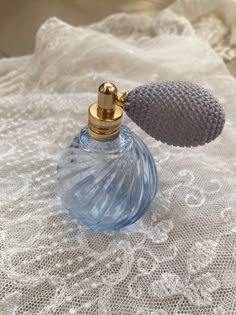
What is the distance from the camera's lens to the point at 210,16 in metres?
0.88

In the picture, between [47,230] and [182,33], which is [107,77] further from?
[47,230]

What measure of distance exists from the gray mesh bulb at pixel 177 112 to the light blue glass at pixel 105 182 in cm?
4

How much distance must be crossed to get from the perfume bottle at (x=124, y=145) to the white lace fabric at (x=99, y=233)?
23mm

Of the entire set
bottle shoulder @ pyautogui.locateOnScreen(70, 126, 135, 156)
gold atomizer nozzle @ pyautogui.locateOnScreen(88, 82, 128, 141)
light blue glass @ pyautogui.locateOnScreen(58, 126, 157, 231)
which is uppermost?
gold atomizer nozzle @ pyautogui.locateOnScreen(88, 82, 128, 141)

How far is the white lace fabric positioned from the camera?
44 centimetres

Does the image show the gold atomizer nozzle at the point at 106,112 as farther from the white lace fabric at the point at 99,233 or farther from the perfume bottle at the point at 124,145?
the white lace fabric at the point at 99,233

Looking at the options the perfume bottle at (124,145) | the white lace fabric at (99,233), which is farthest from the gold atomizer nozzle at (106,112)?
the white lace fabric at (99,233)

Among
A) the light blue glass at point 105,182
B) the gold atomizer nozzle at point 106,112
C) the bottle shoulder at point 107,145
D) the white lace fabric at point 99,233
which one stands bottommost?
the white lace fabric at point 99,233

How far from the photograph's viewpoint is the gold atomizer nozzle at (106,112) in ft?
1.42

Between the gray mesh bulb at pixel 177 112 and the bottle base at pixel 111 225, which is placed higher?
the gray mesh bulb at pixel 177 112

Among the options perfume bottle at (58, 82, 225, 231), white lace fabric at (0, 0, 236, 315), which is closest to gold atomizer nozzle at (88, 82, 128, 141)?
perfume bottle at (58, 82, 225, 231)

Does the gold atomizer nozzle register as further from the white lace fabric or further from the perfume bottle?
the white lace fabric

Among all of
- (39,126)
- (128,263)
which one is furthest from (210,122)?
(39,126)

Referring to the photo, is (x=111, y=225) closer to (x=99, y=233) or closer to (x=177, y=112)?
(x=99, y=233)
